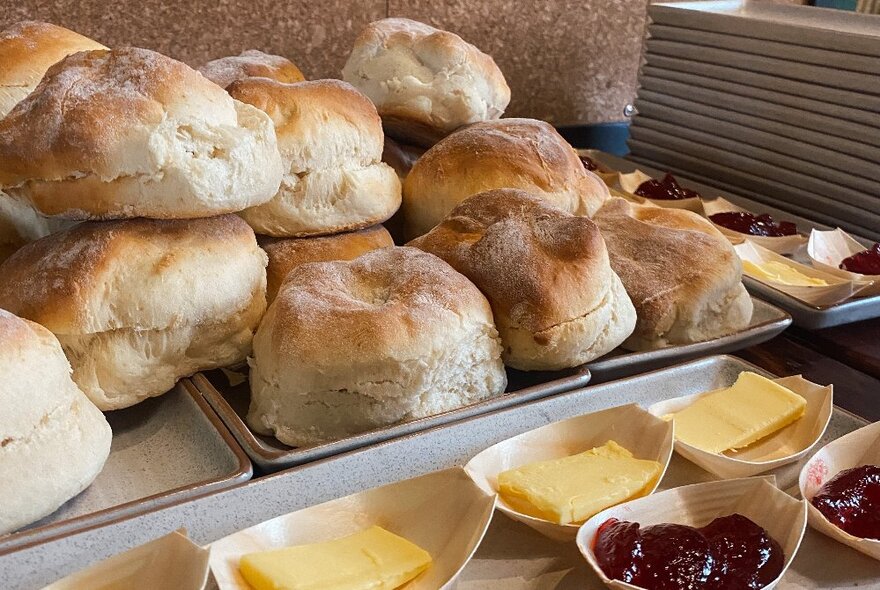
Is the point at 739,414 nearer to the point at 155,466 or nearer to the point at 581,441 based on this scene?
the point at 581,441

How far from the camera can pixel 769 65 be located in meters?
2.71

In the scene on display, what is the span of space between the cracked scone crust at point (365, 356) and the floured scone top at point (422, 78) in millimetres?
718

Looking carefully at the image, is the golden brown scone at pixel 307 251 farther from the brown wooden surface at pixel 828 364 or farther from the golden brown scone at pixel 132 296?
the brown wooden surface at pixel 828 364

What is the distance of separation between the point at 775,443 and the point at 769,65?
1698 millimetres

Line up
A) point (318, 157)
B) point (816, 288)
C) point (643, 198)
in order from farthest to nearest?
point (643, 198) < point (816, 288) < point (318, 157)

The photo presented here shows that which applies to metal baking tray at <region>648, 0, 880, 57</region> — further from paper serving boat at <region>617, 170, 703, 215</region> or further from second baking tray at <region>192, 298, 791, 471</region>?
second baking tray at <region>192, 298, 791, 471</region>

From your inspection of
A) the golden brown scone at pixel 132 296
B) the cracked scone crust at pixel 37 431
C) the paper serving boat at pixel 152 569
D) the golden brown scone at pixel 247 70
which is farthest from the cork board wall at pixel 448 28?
the paper serving boat at pixel 152 569

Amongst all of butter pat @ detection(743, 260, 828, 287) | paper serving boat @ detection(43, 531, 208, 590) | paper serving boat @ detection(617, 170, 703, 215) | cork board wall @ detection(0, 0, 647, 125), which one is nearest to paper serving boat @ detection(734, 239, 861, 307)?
butter pat @ detection(743, 260, 828, 287)

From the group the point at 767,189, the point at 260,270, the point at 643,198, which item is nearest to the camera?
the point at 260,270

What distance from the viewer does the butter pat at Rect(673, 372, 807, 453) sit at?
139 cm

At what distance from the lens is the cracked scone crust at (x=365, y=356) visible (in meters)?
1.33

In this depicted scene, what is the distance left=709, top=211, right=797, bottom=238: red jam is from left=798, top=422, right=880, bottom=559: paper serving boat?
1068 millimetres

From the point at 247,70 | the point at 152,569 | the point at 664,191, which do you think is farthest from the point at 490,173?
the point at 152,569

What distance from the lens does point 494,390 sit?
1488 mm
